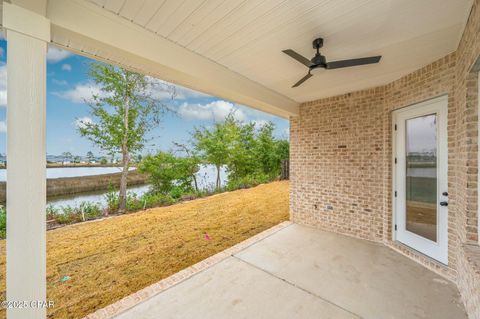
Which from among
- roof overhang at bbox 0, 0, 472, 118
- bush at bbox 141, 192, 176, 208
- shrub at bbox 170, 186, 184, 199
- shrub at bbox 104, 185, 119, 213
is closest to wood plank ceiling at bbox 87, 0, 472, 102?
roof overhang at bbox 0, 0, 472, 118

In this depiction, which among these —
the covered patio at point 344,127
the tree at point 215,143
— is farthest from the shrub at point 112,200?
the covered patio at point 344,127

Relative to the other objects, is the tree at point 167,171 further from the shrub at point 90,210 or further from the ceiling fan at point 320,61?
the ceiling fan at point 320,61

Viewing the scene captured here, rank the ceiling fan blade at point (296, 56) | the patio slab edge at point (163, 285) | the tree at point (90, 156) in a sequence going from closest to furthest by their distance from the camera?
the patio slab edge at point (163, 285)
the ceiling fan blade at point (296, 56)
the tree at point (90, 156)

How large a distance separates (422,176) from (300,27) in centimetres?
279

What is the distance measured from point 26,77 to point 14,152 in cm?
54

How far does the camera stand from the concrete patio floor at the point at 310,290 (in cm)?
206

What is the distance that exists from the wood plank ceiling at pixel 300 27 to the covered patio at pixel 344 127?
0.01m

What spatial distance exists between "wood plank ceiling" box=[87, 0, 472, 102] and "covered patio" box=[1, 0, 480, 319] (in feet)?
0.05

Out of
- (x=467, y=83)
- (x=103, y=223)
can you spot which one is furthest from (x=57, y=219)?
(x=467, y=83)

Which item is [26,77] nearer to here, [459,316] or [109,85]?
[459,316]

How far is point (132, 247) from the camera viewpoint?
354cm

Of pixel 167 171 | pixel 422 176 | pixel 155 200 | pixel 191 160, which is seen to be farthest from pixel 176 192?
pixel 422 176

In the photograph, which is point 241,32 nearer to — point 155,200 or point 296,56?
point 296,56

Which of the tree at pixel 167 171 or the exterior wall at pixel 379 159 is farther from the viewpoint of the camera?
the tree at pixel 167 171
